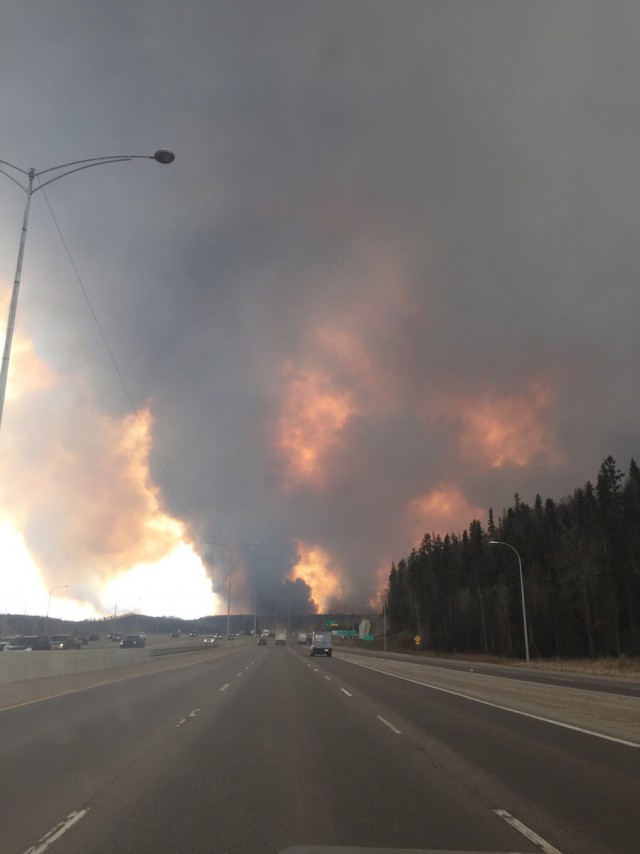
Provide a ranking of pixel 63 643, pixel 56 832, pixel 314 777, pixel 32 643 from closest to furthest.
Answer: pixel 56 832, pixel 314 777, pixel 32 643, pixel 63 643

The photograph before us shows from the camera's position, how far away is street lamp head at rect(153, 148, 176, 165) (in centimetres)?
1603

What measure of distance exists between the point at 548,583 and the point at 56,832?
9899 centimetres

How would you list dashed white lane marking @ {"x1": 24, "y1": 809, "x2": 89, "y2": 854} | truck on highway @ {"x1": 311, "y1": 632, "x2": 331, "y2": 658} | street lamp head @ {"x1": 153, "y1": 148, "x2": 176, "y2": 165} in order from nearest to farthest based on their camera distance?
dashed white lane marking @ {"x1": 24, "y1": 809, "x2": 89, "y2": 854} < street lamp head @ {"x1": 153, "y1": 148, "x2": 176, "y2": 165} < truck on highway @ {"x1": 311, "y1": 632, "x2": 331, "y2": 658}

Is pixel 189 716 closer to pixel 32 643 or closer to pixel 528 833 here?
pixel 528 833

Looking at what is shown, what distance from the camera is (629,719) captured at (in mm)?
15188

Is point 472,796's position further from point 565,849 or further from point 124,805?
point 124,805

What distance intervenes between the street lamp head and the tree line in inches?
2785

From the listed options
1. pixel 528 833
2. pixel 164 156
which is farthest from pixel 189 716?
pixel 164 156

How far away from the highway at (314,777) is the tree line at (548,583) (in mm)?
63996

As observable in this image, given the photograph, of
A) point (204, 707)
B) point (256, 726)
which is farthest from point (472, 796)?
point (204, 707)

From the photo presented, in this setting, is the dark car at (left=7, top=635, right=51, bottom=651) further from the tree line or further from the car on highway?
the tree line

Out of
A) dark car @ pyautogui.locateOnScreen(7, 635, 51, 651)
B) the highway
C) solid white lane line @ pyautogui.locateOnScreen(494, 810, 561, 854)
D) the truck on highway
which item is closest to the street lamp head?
the highway

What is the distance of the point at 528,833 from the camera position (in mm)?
6059

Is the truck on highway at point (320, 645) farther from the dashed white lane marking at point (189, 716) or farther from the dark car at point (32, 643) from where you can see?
the dashed white lane marking at point (189, 716)
